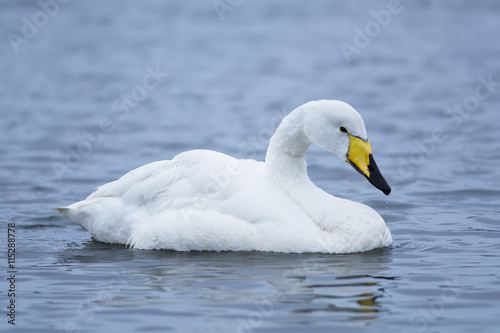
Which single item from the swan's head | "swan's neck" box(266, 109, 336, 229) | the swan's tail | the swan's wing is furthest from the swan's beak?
the swan's tail

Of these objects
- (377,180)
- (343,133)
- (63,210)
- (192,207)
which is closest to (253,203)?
(192,207)

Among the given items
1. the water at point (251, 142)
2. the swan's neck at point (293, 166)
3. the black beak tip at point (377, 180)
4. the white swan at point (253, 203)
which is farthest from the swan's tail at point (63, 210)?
the black beak tip at point (377, 180)

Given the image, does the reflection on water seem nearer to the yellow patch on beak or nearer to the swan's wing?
the swan's wing

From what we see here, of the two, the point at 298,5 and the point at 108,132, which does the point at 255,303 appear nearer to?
the point at 108,132

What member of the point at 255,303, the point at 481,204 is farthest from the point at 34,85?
the point at 255,303

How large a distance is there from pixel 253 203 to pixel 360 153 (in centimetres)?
122

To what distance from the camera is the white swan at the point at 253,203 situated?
9.45 metres

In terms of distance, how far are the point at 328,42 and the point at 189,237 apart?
20511 mm

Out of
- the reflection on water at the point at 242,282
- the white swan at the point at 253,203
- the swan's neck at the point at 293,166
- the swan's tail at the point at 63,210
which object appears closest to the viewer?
the reflection on water at the point at 242,282

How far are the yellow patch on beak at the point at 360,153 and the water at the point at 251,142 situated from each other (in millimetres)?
891

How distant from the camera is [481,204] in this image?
1201cm

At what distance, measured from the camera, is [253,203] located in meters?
9.58

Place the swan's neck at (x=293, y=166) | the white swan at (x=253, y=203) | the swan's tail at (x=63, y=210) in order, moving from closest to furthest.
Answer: the white swan at (x=253, y=203)
the swan's neck at (x=293, y=166)
the swan's tail at (x=63, y=210)

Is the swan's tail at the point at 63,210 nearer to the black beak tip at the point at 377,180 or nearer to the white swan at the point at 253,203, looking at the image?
the white swan at the point at 253,203
